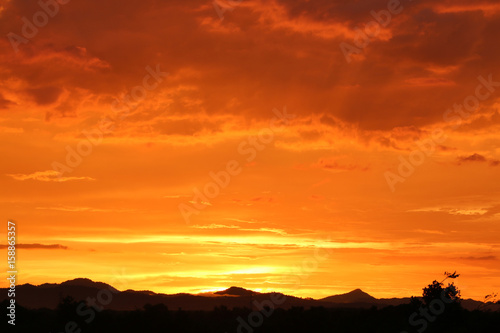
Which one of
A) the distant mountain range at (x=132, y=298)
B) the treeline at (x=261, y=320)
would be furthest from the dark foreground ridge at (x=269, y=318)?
the distant mountain range at (x=132, y=298)

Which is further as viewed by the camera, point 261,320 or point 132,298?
point 132,298

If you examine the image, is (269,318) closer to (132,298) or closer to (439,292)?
(439,292)

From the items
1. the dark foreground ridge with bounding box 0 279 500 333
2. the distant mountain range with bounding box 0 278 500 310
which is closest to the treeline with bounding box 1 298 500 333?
the dark foreground ridge with bounding box 0 279 500 333

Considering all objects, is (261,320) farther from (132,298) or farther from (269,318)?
(132,298)

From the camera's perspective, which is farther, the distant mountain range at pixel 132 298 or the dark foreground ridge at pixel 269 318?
the distant mountain range at pixel 132 298

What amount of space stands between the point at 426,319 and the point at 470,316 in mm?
3267

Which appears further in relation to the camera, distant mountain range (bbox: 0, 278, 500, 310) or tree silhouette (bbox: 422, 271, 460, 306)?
distant mountain range (bbox: 0, 278, 500, 310)

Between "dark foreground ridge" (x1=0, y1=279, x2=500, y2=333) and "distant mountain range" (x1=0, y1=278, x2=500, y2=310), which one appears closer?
"dark foreground ridge" (x1=0, y1=279, x2=500, y2=333)

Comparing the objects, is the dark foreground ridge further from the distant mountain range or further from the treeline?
the distant mountain range

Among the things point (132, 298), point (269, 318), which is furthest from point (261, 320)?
point (132, 298)

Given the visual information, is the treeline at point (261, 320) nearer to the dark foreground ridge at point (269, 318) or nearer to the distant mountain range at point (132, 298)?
the dark foreground ridge at point (269, 318)

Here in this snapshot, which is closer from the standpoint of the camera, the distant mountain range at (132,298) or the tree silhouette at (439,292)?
the tree silhouette at (439,292)

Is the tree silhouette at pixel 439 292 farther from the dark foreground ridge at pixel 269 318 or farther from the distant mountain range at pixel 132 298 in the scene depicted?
the distant mountain range at pixel 132 298

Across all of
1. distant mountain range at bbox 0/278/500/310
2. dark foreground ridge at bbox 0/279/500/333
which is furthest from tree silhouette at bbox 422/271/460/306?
distant mountain range at bbox 0/278/500/310
